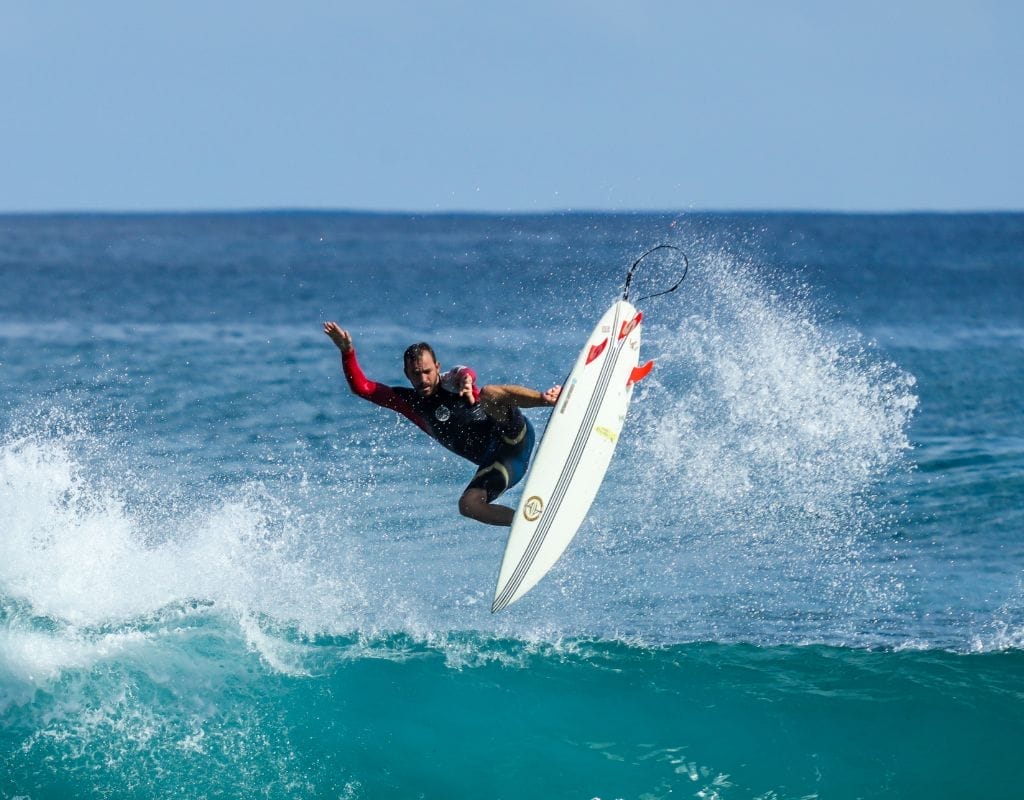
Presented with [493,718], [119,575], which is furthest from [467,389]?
[119,575]

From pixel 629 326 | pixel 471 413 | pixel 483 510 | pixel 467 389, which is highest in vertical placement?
pixel 629 326

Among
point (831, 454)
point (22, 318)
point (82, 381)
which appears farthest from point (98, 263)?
point (831, 454)

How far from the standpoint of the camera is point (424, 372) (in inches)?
299

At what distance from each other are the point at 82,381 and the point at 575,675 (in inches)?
507

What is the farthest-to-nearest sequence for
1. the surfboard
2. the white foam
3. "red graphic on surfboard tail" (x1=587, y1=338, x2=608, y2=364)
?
1. the white foam
2. "red graphic on surfboard tail" (x1=587, y1=338, x2=608, y2=364)
3. the surfboard

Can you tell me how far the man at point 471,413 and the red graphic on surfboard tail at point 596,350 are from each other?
0.48 meters

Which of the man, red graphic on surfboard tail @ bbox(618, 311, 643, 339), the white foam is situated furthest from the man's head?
the white foam

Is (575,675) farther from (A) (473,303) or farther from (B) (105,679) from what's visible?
(A) (473,303)

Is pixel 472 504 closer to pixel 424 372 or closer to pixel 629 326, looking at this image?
pixel 424 372

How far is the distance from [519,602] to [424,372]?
2511 millimetres

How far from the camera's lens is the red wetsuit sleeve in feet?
25.0

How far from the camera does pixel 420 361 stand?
7.59 metres

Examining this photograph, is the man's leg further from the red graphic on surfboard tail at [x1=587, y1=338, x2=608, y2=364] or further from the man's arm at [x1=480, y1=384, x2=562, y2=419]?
the red graphic on surfboard tail at [x1=587, y1=338, x2=608, y2=364]

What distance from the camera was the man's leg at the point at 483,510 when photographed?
7668mm
